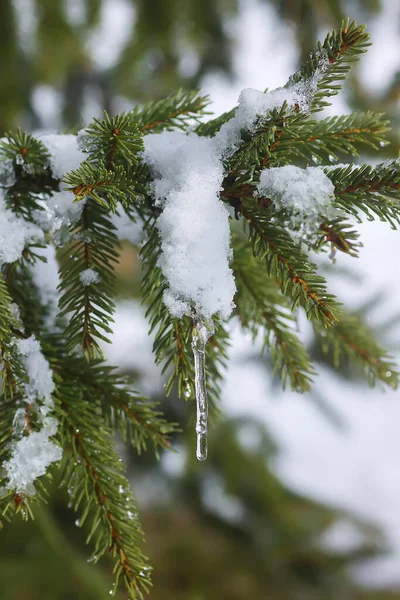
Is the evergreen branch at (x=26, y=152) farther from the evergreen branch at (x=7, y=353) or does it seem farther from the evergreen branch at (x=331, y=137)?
the evergreen branch at (x=331, y=137)

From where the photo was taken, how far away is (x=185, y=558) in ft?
12.3

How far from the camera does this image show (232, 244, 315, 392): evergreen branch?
2.74 ft

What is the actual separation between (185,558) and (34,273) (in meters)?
3.57

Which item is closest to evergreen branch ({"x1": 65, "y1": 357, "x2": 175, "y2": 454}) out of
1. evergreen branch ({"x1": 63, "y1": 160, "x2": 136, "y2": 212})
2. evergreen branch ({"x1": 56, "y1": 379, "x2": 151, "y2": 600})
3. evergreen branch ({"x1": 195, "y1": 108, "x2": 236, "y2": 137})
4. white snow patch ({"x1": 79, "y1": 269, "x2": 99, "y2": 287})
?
evergreen branch ({"x1": 56, "y1": 379, "x2": 151, "y2": 600})

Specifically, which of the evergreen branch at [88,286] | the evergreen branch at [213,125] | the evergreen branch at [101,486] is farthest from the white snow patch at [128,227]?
the evergreen branch at [101,486]

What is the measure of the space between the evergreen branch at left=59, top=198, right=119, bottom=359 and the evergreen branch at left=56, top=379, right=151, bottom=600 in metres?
0.10

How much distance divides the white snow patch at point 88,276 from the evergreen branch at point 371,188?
14.3 inches

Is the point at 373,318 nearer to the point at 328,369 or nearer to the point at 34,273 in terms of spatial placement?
the point at 328,369

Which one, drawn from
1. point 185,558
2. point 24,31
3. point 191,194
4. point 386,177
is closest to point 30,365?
point 191,194

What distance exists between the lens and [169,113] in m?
0.86

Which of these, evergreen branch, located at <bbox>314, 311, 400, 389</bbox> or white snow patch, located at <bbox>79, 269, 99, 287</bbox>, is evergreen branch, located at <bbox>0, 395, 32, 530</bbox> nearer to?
white snow patch, located at <bbox>79, 269, 99, 287</bbox>

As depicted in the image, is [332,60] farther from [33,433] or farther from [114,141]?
[33,433]

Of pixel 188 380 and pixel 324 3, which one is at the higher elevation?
pixel 324 3

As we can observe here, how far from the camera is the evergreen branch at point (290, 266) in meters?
0.63
